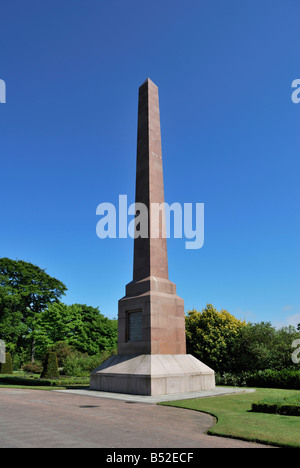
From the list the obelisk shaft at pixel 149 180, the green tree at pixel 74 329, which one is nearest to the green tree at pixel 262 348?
the obelisk shaft at pixel 149 180

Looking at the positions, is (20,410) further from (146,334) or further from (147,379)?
(146,334)

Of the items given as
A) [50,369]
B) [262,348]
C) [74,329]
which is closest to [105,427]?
[262,348]

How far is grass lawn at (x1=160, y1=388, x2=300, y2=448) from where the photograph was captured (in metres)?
7.23

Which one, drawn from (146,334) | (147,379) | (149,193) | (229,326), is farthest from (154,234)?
(229,326)

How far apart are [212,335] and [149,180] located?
13147 mm

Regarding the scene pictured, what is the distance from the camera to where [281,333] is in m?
25.4

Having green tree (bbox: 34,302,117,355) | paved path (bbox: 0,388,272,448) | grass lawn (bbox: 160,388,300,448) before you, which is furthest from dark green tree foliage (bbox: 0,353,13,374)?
grass lawn (bbox: 160,388,300,448)

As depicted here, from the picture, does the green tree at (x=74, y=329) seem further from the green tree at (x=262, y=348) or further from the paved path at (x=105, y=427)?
the paved path at (x=105, y=427)

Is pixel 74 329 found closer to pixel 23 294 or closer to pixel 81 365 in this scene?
pixel 23 294

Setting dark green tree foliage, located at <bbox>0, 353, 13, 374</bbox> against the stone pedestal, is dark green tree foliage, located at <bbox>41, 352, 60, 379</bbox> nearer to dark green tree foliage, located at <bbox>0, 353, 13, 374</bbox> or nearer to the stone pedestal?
dark green tree foliage, located at <bbox>0, 353, 13, 374</bbox>

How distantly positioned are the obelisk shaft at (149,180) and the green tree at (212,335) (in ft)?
28.3

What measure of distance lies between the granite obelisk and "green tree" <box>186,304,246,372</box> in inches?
261

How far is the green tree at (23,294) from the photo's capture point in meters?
48.0

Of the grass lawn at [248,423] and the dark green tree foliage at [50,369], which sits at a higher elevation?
the grass lawn at [248,423]
